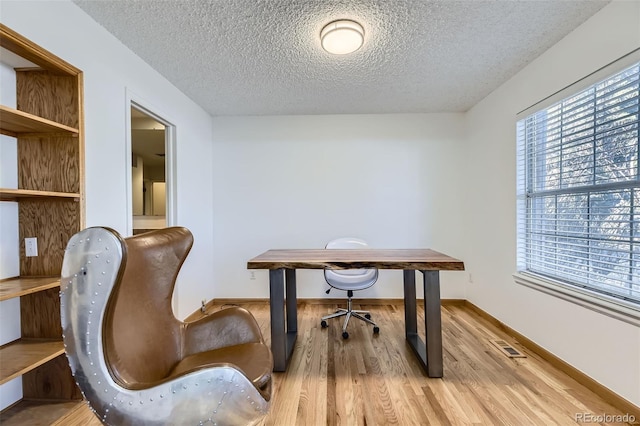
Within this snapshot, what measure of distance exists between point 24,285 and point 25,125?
0.82m

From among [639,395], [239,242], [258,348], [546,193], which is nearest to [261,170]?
[239,242]

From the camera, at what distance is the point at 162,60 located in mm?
2250

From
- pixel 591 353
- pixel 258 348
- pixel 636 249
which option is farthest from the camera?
pixel 591 353

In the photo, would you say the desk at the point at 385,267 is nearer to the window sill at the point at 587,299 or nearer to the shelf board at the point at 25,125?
the window sill at the point at 587,299

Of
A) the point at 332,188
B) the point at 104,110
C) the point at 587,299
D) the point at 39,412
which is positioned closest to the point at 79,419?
the point at 39,412

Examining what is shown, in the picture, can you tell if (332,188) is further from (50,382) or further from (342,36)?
(50,382)

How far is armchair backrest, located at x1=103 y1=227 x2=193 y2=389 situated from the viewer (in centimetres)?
113

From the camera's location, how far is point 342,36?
71.6 inches

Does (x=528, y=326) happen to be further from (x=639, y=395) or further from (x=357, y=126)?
(x=357, y=126)

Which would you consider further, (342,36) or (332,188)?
(332,188)

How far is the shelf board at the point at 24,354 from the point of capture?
3.96 feet

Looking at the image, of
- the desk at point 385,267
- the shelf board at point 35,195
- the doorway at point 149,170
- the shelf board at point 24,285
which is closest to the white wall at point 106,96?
the doorway at point 149,170

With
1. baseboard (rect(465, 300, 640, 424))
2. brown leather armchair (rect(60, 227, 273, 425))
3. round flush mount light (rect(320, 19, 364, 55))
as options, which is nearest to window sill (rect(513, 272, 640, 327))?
baseboard (rect(465, 300, 640, 424))

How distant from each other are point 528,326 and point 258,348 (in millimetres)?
2330
